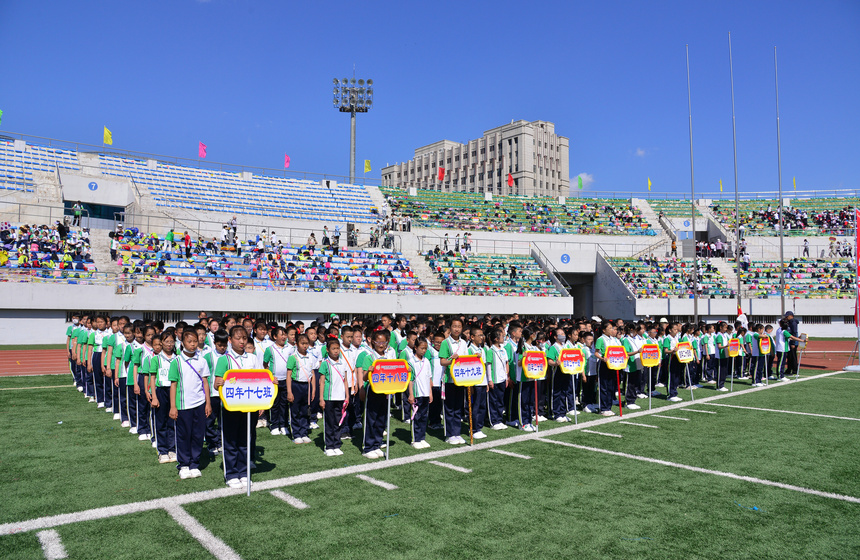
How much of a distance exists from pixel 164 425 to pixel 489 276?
89.0 feet

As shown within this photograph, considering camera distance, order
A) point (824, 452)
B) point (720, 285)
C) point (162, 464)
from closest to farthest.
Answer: point (162, 464) < point (824, 452) < point (720, 285)

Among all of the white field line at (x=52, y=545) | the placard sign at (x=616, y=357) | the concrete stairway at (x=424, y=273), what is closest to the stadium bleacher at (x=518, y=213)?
the concrete stairway at (x=424, y=273)

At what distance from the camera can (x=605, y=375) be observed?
1138 centimetres

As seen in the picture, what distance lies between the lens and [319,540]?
4.99 metres

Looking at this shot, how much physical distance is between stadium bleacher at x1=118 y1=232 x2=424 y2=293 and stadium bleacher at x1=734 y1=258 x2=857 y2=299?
21.3 metres

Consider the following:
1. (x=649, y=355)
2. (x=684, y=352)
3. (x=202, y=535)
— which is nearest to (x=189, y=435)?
(x=202, y=535)

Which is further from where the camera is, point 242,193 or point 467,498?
point 242,193

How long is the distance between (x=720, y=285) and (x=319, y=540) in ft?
116

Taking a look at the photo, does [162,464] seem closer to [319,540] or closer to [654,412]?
[319,540]

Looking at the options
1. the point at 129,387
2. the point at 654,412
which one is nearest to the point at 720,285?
the point at 654,412

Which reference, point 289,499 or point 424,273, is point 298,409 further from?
point 424,273

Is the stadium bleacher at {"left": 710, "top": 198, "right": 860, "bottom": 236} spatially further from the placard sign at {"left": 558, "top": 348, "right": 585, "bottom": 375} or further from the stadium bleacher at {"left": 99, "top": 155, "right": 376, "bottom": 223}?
the placard sign at {"left": 558, "top": 348, "right": 585, "bottom": 375}

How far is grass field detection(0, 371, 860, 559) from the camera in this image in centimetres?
493

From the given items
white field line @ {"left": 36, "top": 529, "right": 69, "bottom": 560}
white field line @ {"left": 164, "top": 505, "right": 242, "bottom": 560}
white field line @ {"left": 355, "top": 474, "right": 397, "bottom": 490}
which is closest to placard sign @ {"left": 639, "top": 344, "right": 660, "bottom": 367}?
white field line @ {"left": 355, "top": 474, "right": 397, "bottom": 490}
